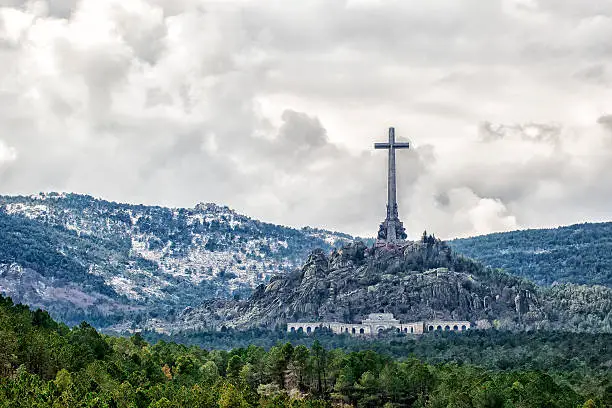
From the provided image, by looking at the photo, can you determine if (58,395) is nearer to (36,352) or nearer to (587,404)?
(36,352)

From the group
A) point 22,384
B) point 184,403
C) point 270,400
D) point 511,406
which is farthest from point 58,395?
point 511,406

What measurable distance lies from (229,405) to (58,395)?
2172cm

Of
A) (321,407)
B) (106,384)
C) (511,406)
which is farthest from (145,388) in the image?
(511,406)

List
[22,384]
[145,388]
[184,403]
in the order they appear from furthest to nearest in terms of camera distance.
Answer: [145,388] → [184,403] → [22,384]

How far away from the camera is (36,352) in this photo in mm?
196875

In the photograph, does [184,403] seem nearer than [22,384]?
No

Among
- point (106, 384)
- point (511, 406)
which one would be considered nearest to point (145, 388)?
point (106, 384)

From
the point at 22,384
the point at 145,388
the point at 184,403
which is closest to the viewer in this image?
the point at 22,384

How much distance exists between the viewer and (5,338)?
193875mm

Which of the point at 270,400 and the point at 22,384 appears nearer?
the point at 22,384

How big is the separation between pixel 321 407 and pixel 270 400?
7097mm

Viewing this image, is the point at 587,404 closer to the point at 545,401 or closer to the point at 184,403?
the point at 545,401

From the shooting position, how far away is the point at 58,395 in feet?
568

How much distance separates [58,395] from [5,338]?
76.0 ft
